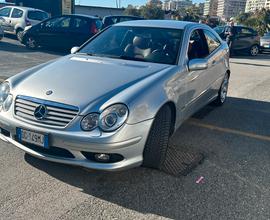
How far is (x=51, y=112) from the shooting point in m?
2.90

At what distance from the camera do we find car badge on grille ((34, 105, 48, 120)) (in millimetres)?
2916

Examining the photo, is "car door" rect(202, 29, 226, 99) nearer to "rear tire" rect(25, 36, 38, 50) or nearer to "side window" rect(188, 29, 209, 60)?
"side window" rect(188, 29, 209, 60)

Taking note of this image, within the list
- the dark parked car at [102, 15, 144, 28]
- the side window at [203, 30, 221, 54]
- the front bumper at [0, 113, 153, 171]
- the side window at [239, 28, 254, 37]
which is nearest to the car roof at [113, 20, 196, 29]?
the side window at [203, 30, 221, 54]

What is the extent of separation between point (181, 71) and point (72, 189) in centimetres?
184

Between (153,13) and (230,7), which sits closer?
(153,13)

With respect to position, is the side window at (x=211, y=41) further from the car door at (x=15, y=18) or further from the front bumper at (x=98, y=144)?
the car door at (x=15, y=18)

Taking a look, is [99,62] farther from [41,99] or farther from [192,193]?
[192,193]

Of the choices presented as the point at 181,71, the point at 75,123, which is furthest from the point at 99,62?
the point at 75,123

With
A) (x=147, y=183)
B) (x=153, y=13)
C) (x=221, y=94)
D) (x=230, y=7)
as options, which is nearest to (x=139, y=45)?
(x=147, y=183)

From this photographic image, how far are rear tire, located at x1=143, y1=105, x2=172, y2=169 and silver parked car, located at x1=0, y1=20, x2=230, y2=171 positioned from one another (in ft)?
0.03

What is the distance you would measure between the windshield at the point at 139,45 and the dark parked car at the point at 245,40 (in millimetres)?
12002

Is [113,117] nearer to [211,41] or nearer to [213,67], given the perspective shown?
[213,67]

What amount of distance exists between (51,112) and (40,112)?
0.11m

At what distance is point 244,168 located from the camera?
11.6ft
